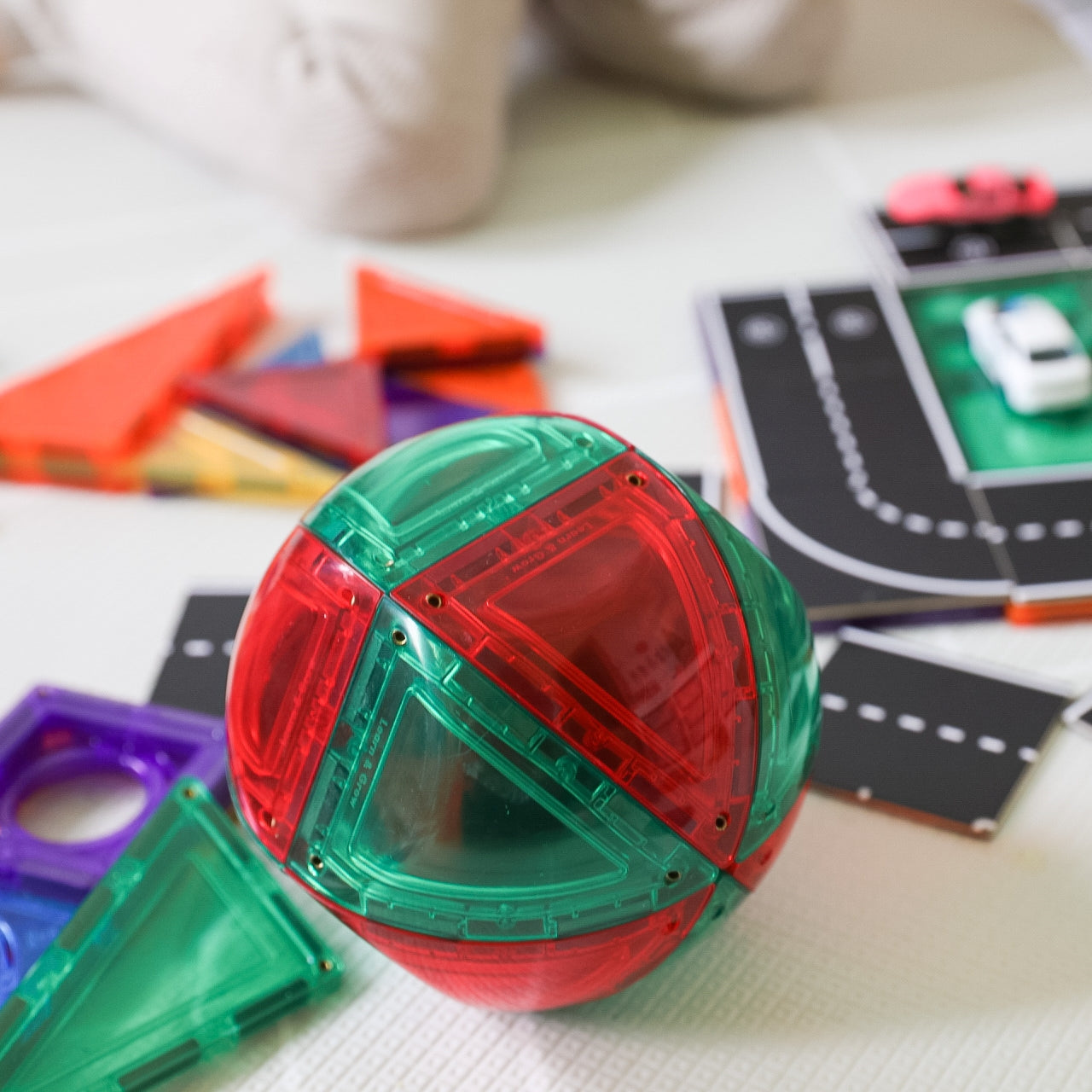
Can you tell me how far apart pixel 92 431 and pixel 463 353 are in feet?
0.84

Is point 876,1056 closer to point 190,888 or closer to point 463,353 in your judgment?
point 190,888

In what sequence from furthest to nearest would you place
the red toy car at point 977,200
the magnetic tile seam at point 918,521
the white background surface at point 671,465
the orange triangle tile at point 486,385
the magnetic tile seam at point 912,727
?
1. the red toy car at point 977,200
2. the orange triangle tile at point 486,385
3. the magnetic tile seam at point 918,521
4. the magnetic tile seam at point 912,727
5. the white background surface at point 671,465

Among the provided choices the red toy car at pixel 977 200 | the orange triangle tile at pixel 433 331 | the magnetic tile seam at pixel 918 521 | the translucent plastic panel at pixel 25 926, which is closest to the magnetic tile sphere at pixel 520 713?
the translucent plastic panel at pixel 25 926

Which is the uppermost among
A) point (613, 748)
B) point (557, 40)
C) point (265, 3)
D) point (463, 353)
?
point (557, 40)

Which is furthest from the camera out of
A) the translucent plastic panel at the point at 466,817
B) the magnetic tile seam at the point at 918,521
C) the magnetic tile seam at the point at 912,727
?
the magnetic tile seam at the point at 918,521

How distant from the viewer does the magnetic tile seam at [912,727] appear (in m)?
0.65

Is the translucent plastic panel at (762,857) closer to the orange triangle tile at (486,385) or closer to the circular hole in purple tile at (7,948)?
the circular hole in purple tile at (7,948)

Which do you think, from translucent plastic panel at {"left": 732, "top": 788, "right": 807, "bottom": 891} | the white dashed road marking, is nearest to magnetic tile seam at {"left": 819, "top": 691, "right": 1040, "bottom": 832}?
the white dashed road marking

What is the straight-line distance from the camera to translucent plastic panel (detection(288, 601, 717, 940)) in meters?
0.43

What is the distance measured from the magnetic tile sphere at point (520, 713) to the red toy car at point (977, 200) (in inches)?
24.6

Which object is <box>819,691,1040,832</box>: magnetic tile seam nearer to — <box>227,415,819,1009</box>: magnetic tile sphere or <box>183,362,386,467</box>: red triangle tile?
<box>227,415,819,1009</box>: magnetic tile sphere

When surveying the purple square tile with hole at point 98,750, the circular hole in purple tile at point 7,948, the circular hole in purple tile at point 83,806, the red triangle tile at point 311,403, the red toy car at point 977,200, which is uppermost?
the red toy car at point 977,200

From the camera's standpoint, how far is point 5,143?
3.84 ft

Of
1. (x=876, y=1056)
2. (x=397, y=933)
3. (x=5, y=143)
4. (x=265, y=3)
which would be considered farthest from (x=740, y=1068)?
(x=5, y=143)
